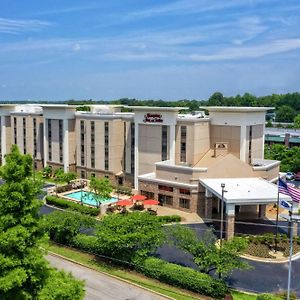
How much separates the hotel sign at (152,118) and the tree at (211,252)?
29.3 metres

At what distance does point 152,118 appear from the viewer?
61.0 meters

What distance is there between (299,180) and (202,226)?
3658 centimetres

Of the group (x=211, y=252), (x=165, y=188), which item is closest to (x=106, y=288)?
(x=211, y=252)

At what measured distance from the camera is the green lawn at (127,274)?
30.6m

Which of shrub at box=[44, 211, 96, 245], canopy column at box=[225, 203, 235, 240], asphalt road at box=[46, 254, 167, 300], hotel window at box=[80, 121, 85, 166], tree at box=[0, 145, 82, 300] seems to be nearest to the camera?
tree at box=[0, 145, 82, 300]

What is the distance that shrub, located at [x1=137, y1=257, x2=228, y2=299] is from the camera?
99.2 feet

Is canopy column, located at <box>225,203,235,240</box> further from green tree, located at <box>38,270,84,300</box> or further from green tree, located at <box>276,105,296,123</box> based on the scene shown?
green tree, located at <box>276,105,296,123</box>

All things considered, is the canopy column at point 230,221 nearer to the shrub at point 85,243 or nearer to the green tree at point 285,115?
the shrub at point 85,243

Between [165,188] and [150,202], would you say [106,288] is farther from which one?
[165,188]

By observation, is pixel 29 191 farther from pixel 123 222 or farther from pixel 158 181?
pixel 158 181

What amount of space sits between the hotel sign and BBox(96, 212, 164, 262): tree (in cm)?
2756

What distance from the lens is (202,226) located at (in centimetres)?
4762

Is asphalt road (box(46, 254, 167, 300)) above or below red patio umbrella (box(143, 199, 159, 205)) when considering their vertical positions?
below

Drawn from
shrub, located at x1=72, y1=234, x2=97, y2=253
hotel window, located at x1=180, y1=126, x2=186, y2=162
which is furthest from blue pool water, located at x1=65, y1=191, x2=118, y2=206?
shrub, located at x1=72, y1=234, x2=97, y2=253
